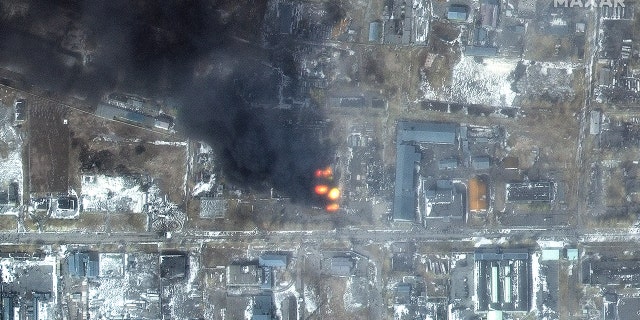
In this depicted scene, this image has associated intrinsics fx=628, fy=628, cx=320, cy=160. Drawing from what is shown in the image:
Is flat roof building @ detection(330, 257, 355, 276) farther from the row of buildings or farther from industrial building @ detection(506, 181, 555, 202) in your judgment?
industrial building @ detection(506, 181, 555, 202)

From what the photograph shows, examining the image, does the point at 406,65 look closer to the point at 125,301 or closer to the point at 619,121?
the point at 619,121

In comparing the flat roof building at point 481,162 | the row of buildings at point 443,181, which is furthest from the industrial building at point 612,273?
the flat roof building at point 481,162

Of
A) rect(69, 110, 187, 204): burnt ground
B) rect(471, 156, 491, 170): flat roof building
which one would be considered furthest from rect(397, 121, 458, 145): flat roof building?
rect(69, 110, 187, 204): burnt ground

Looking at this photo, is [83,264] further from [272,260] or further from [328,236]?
[328,236]

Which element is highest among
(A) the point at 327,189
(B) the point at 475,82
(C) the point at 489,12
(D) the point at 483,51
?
(C) the point at 489,12

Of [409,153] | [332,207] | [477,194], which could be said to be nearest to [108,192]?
[332,207]

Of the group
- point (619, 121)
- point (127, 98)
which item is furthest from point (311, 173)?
point (619, 121)

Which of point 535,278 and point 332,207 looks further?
point 535,278
